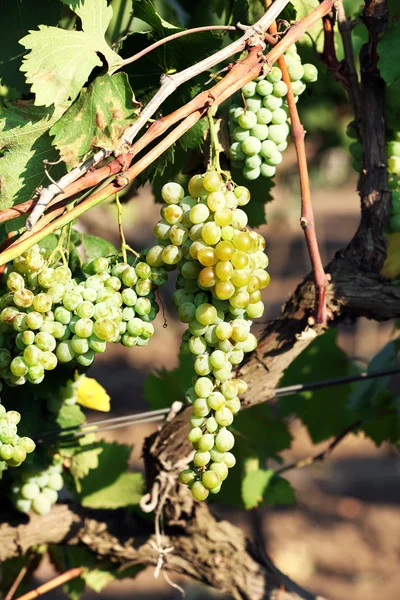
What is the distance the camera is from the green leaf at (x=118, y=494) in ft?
4.83

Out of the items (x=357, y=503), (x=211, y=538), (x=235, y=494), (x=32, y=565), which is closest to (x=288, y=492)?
(x=235, y=494)

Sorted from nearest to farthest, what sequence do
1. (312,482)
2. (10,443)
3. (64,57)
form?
1. (10,443)
2. (64,57)
3. (312,482)

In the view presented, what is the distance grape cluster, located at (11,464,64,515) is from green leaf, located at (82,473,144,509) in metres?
0.16

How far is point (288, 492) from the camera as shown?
1620 millimetres

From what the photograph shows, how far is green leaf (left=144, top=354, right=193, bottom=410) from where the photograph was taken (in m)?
1.62

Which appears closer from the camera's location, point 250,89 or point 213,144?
point 213,144

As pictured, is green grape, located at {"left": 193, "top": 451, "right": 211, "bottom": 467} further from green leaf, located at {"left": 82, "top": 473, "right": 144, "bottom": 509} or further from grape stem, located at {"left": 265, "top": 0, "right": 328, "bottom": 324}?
green leaf, located at {"left": 82, "top": 473, "right": 144, "bottom": 509}

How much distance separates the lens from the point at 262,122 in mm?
994

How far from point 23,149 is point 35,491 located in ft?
2.20

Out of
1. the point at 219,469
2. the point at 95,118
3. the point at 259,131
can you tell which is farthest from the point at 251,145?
the point at 219,469

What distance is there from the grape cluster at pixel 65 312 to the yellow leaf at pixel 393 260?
1.66 feet

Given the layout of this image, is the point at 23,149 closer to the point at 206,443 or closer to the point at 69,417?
the point at 206,443

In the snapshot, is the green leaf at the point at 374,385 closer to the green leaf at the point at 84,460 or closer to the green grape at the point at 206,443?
the green leaf at the point at 84,460

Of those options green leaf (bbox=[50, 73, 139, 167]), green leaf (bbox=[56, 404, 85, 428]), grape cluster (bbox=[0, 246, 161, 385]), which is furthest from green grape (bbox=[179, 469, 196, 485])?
green leaf (bbox=[56, 404, 85, 428])
